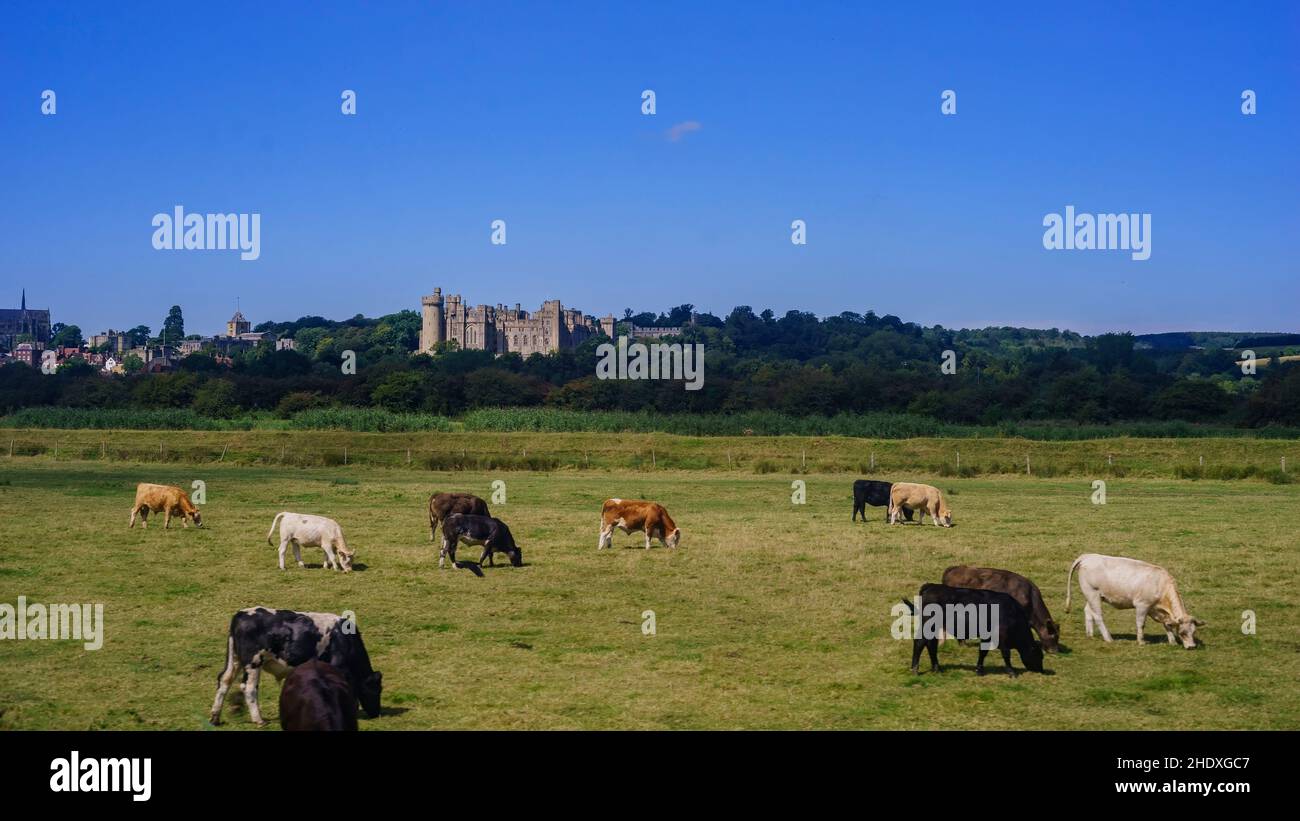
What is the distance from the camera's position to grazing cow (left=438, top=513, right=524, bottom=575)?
21156 millimetres

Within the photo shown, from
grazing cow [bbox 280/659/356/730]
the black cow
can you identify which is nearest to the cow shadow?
grazing cow [bbox 280/659/356/730]

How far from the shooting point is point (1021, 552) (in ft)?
76.3

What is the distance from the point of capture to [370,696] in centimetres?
1141

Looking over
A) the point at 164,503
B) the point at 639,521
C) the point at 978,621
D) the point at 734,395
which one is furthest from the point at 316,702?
the point at 734,395

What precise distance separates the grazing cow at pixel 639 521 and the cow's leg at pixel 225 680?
1308 cm

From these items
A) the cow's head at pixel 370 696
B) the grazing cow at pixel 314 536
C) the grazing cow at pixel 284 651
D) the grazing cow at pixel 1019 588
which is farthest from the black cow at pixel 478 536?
the cow's head at pixel 370 696

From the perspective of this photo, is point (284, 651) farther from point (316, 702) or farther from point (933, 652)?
point (933, 652)

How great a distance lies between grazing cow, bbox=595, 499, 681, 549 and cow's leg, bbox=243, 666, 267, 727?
13.1 meters

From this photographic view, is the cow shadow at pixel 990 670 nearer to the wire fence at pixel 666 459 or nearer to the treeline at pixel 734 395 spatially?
the wire fence at pixel 666 459

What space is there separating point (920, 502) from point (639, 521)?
8471 mm

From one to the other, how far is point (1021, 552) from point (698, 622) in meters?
9.53

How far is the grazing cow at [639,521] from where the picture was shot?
24.3 m
